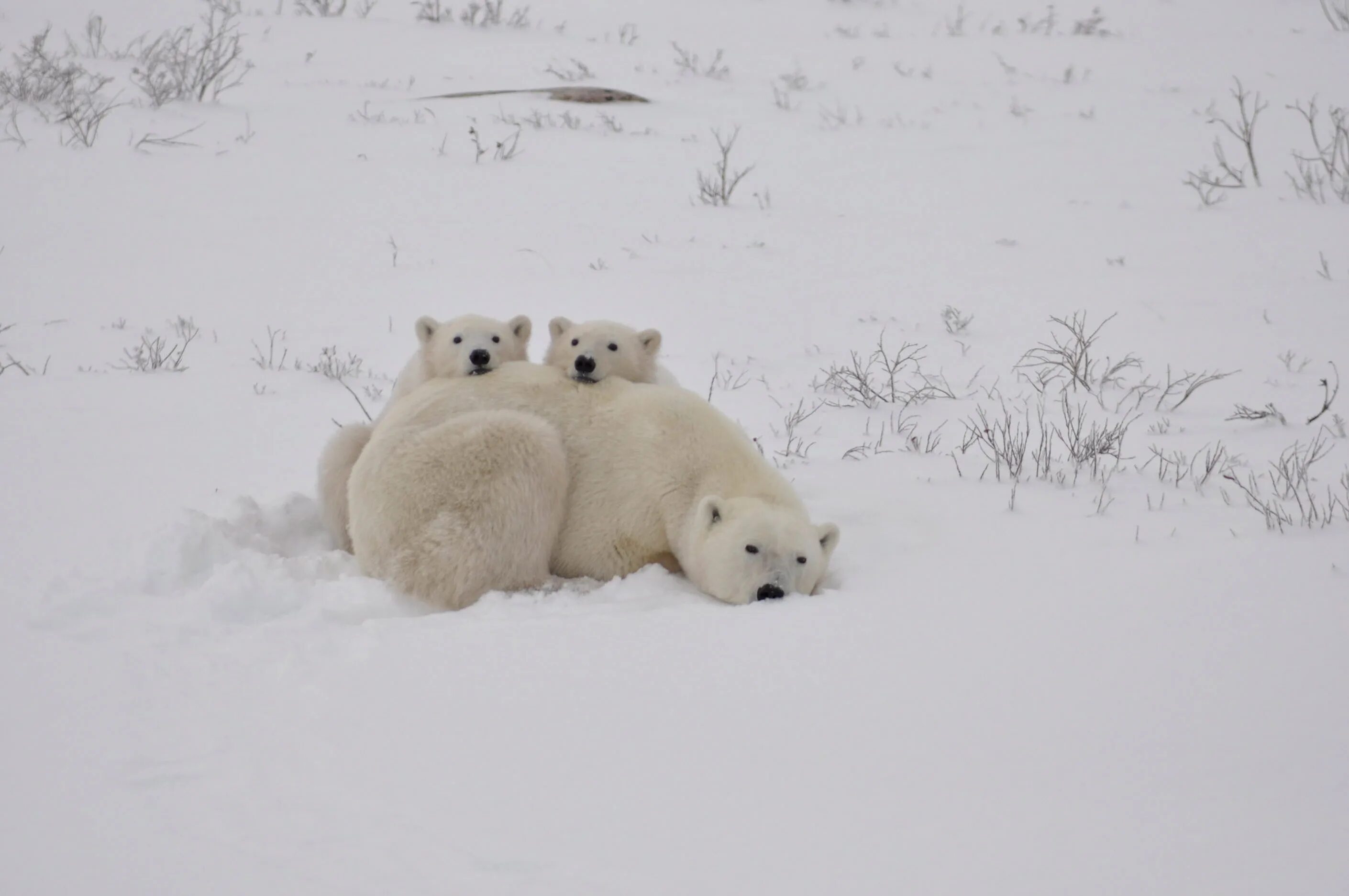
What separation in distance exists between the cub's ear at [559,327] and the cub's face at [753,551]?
1.19m

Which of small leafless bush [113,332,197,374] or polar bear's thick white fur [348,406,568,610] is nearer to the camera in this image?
polar bear's thick white fur [348,406,568,610]

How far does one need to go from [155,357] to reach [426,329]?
2.80 metres

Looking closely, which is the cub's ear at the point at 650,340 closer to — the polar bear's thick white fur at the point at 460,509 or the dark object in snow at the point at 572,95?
the polar bear's thick white fur at the point at 460,509

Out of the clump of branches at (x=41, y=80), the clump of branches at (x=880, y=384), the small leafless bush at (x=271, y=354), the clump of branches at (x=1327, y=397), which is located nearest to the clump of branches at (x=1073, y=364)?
the clump of branches at (x=880, y=384)

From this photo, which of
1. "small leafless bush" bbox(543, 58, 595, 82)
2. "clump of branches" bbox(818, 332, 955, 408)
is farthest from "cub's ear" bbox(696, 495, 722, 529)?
"small leafless bush" bbox(543, 58, 595, 82)

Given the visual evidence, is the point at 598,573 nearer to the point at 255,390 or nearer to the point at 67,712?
the point at 67,712

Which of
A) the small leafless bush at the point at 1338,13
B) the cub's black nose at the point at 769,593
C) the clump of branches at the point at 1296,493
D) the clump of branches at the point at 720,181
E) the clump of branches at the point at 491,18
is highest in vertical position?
the small leafless bush at the point at 1338,13

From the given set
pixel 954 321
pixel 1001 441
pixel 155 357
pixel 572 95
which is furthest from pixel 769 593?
pixel 572 95

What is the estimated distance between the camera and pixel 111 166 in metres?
10.6

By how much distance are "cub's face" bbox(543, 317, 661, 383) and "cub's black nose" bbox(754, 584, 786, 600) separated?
1187 millimetres

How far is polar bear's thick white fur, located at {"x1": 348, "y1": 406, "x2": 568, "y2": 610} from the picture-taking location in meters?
4.02

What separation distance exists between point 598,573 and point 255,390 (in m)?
3.04

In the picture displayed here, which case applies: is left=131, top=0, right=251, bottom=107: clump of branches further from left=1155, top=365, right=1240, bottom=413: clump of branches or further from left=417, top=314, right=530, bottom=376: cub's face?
left=1155, top=365, right=1240, bottom=413: clump of branches

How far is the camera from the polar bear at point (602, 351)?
181 inches
